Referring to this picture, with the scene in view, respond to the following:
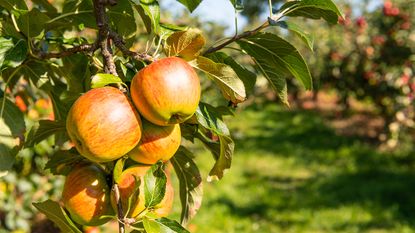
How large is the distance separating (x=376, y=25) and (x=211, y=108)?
6.44 metres

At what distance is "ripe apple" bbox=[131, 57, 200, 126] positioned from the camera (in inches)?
27.1

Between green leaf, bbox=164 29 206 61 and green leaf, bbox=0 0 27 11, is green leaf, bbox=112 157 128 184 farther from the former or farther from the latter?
green leaf, bbox=0 0 27 11

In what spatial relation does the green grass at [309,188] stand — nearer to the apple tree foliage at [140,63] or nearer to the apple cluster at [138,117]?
the apple tree foliage at [140,63]

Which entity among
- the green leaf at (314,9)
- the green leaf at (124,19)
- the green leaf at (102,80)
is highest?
the green leaf at (314,9)

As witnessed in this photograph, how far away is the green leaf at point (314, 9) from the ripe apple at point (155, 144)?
0.27m

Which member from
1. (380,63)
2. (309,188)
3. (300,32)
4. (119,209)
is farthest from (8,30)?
(380,63)

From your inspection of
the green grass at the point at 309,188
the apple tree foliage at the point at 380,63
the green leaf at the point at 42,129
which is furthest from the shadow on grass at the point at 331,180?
the green leaf at the point at 42,129

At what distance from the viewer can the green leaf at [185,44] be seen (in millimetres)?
750

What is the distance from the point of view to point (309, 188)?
4.50m

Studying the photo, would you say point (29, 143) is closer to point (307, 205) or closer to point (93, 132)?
point (93, 132)

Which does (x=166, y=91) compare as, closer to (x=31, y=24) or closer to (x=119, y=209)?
(x=119, y=209)

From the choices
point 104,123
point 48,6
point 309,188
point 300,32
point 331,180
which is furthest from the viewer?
point 331,180

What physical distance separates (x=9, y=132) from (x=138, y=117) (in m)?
0.33

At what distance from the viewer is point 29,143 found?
927 mm
